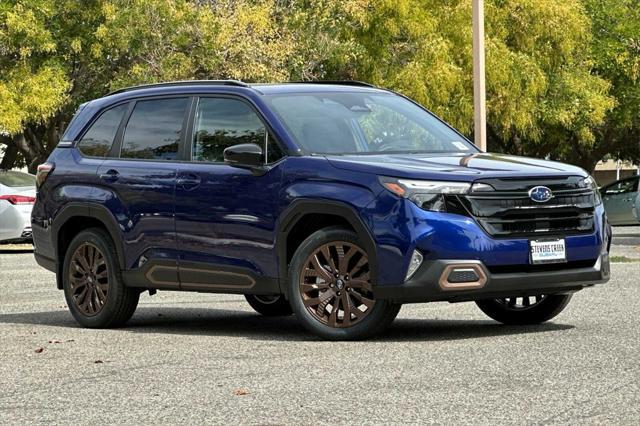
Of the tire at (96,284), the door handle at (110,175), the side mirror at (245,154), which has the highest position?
the side mirror at (245,154)

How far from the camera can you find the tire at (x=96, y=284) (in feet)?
39.1

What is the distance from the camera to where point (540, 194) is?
1017cm

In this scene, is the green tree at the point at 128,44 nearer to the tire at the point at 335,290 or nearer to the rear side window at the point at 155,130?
the rear side window at the point at 155,130

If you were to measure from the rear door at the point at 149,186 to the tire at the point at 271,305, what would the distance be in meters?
1.54

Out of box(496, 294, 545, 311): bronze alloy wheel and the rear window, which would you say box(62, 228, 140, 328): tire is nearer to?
box(496, 294, 545, 311): bronze alloy wheel

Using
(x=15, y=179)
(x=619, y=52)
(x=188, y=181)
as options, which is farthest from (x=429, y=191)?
(x=619, y=52)

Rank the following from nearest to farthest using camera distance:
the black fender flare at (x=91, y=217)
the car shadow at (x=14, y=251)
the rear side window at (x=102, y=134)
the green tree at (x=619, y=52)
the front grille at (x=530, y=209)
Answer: the front grille at (x=530, y=209), the black fender flare at (x=91, y=217), the rear side window at (x=102, y=134), the car shadow at (x=14, y=251), the green tree at (x=619, y=52)

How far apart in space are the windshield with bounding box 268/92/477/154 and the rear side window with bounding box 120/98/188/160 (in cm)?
92

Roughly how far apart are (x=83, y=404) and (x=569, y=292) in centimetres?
410

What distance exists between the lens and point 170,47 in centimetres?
3641

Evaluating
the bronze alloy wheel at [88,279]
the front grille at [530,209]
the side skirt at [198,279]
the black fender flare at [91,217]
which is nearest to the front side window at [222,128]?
the side skirt at [198,279]

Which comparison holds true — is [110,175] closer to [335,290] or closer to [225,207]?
[225,207]

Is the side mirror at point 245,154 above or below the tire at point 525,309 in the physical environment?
above

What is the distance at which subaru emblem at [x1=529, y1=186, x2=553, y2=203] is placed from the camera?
10141 millimetres
